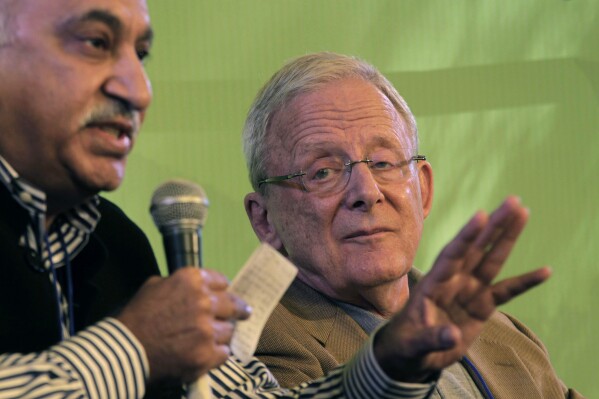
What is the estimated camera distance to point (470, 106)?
4.22 m

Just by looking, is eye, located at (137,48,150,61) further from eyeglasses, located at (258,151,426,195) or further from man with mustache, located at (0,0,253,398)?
eyeglasses, located at (258,151,426,195)

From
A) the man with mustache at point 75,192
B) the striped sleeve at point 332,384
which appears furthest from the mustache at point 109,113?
the striped sleeve at point 332,384

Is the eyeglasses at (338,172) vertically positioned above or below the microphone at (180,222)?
below

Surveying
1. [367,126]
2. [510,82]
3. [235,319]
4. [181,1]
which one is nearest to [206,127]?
[181,1]

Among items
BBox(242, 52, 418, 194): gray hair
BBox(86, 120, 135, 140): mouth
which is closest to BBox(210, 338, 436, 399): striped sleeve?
BBox(86, 120, 135, 140): mouth

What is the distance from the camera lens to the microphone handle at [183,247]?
5.14 feet

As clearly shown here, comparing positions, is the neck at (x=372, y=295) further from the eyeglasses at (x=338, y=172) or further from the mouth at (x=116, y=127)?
the mouth at (x=116, y=127)

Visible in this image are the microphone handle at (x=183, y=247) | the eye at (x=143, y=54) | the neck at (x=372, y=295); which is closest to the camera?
the microphone handle at (x=183, y=247)

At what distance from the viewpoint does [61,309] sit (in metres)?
1.75

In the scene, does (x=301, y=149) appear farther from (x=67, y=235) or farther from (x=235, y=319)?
(x=235, y=319)

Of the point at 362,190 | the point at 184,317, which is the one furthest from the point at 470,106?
the point at 184,317

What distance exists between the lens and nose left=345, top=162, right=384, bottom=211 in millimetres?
2688

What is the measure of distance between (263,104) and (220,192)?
845 millimetres

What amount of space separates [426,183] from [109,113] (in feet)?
5.08
